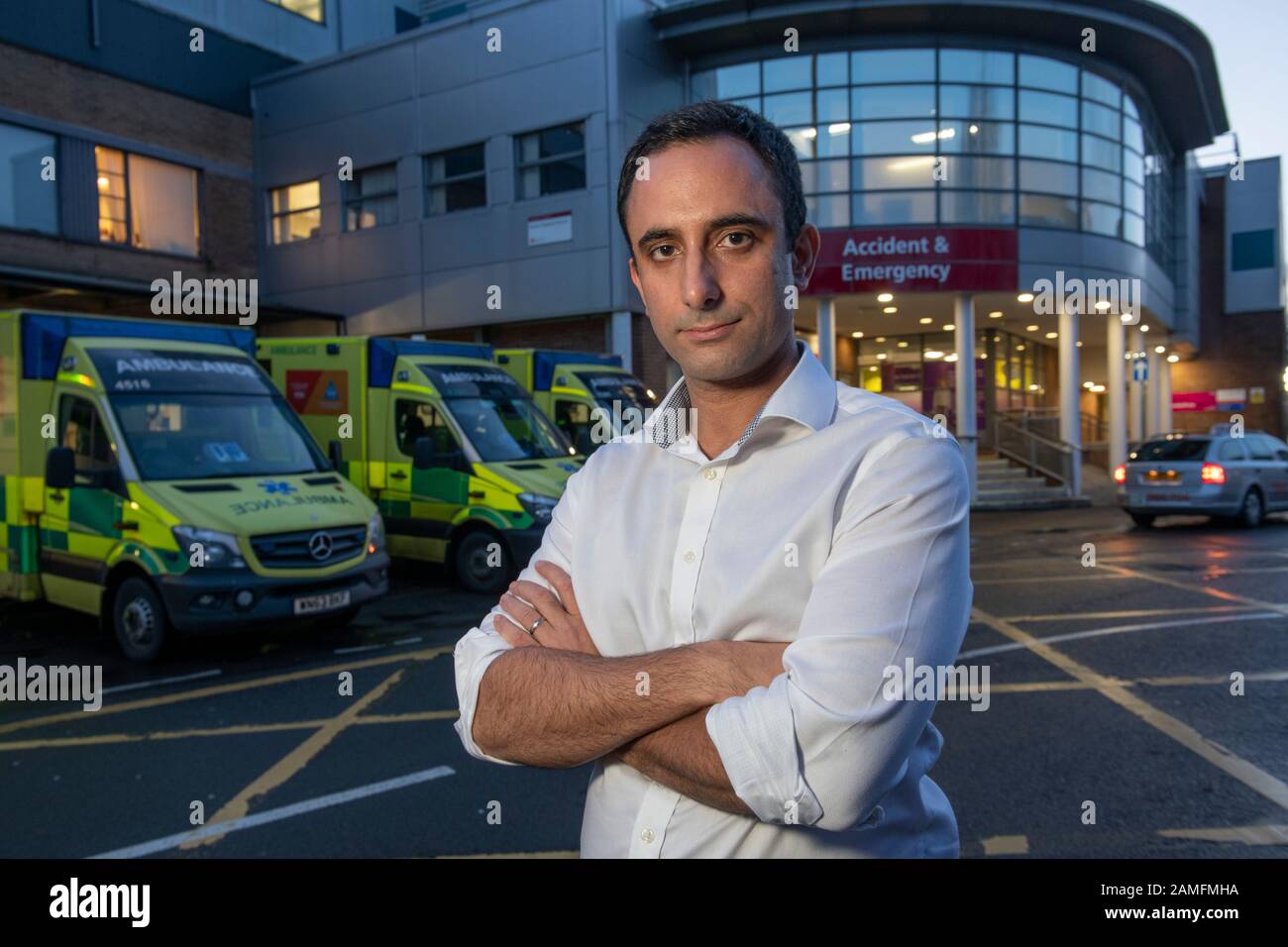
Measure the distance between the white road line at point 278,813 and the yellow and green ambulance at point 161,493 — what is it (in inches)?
130

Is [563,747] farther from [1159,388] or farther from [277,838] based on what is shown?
[1159,388]

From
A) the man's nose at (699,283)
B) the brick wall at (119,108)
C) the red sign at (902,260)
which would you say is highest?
the brick wall at (119,108)

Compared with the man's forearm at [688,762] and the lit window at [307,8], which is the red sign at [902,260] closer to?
the lit window at [307,8]

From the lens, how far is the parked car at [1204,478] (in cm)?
1612

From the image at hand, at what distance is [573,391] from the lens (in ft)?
51.4

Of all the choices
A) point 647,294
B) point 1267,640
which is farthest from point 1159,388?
point 647,294

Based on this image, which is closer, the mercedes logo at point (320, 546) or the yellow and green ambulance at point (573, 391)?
the mercedes logo at point (320, 546)

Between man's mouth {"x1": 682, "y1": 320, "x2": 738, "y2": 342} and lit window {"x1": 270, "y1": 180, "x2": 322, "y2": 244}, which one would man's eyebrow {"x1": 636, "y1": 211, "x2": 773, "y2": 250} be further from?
lit window {"x1": 270, "y1": 180, "x2": 322, "y2": 244}

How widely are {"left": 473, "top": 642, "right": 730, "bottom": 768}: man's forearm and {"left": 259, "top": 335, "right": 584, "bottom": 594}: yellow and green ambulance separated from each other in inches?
348

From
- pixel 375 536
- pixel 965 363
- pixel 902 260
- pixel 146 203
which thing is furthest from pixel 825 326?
pixel 146 203

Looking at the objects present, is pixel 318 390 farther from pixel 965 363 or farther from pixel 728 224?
pixel 965 363

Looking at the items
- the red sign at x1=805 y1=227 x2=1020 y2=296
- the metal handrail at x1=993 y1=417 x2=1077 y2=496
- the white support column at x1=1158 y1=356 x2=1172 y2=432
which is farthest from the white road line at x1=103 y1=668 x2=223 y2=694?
the white support column at x1=1158 y1=356 x2=1172 y2=432

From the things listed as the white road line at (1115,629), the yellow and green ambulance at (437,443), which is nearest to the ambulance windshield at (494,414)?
the yellow and green ambulance at (437,443)

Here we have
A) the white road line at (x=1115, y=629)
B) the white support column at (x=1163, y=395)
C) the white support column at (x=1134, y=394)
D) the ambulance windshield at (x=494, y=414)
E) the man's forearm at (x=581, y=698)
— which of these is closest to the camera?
the man's forearm at (x=581, y=698)
